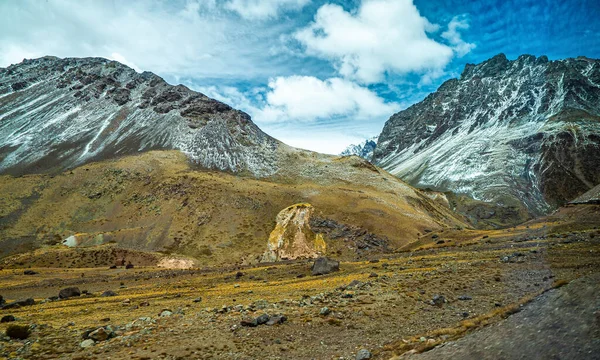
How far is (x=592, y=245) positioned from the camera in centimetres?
2975

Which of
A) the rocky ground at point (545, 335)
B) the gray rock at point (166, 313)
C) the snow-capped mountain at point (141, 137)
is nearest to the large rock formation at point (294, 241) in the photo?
the gray rock at point (166, 313)

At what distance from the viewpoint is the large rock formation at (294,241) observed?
70.4m

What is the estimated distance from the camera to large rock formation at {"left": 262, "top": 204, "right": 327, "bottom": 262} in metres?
70.4

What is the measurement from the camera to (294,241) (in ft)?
237

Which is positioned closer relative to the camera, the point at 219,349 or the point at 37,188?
the point at 219,349

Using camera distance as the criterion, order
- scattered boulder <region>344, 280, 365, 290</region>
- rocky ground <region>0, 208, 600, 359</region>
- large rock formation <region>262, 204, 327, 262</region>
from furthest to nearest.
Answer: large rock formation <region>262, 204, 327, 262</region> → scattered boulder <region>344, 280, 365, 290</region> → rocky ground <region>0, 208, 600, 359</region>

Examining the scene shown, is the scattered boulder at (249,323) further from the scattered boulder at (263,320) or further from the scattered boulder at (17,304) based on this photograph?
the scattered boulder at (17,304)

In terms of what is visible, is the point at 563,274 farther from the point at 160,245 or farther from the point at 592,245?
the point at 160,245

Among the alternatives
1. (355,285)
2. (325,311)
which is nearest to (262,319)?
(325,311)

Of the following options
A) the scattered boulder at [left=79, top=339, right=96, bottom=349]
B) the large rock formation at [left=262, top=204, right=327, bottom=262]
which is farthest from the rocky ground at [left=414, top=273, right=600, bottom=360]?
the large rock formation at [left=262, top=204, right=327, bottom=262]

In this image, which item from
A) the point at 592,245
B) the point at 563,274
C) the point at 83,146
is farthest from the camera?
the point at 83,146

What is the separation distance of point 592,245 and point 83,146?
194 meters

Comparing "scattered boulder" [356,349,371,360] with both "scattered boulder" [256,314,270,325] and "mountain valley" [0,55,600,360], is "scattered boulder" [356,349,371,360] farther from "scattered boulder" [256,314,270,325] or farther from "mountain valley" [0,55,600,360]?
"scattered boulder" [256,314,270,325]

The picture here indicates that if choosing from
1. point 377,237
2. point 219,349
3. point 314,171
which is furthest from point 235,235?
point 219,349
